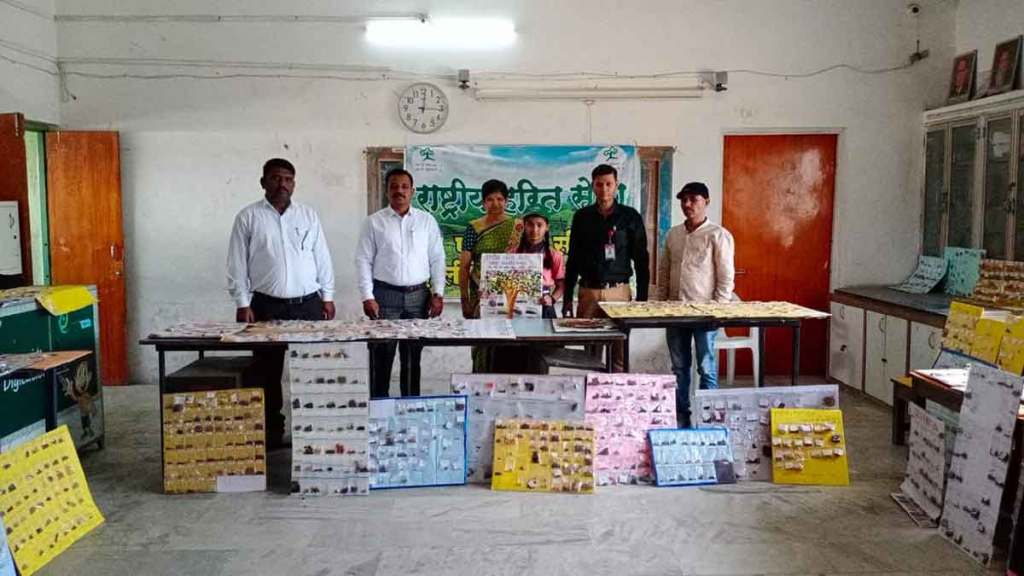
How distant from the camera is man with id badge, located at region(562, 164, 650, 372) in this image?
5.39 meters

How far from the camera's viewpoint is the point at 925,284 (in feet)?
21.9

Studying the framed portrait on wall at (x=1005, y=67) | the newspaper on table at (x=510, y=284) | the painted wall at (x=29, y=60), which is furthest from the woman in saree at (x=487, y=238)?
the framed portrait on wall at (x=1005, y=67)

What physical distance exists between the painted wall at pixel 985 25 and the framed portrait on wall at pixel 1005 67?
7 centimetres

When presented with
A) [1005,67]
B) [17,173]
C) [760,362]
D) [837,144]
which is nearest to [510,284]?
[760,362]

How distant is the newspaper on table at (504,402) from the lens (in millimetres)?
4387

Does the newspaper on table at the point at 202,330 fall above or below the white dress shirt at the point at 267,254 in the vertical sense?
below

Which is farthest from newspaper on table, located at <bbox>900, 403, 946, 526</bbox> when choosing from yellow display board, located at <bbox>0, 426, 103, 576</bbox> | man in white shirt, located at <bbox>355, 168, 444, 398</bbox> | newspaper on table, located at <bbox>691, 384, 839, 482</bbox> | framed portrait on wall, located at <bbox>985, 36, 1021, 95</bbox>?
yellow display board, located at <bbox>0, 426, 103, 576</bbox>

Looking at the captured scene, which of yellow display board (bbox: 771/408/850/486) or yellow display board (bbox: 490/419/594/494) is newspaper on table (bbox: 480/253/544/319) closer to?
yellow display board (bbox: 490/419/594/494)

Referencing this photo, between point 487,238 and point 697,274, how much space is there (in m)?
1.40

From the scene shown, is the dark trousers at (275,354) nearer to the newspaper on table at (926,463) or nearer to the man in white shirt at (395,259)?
the man in white shirt at (395,259)

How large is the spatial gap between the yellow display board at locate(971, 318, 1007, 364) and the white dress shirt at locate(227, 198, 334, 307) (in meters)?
3.81

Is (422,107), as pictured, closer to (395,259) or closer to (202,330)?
(395,259)

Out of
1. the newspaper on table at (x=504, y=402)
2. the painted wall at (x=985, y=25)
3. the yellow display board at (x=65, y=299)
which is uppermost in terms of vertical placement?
the painted wall at (x=985, y=25)

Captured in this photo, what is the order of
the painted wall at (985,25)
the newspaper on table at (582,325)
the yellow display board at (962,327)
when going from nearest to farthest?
the yellow display board at (962,327)
the newspaper on table at (582,325)
the painted wall at (985,25)
